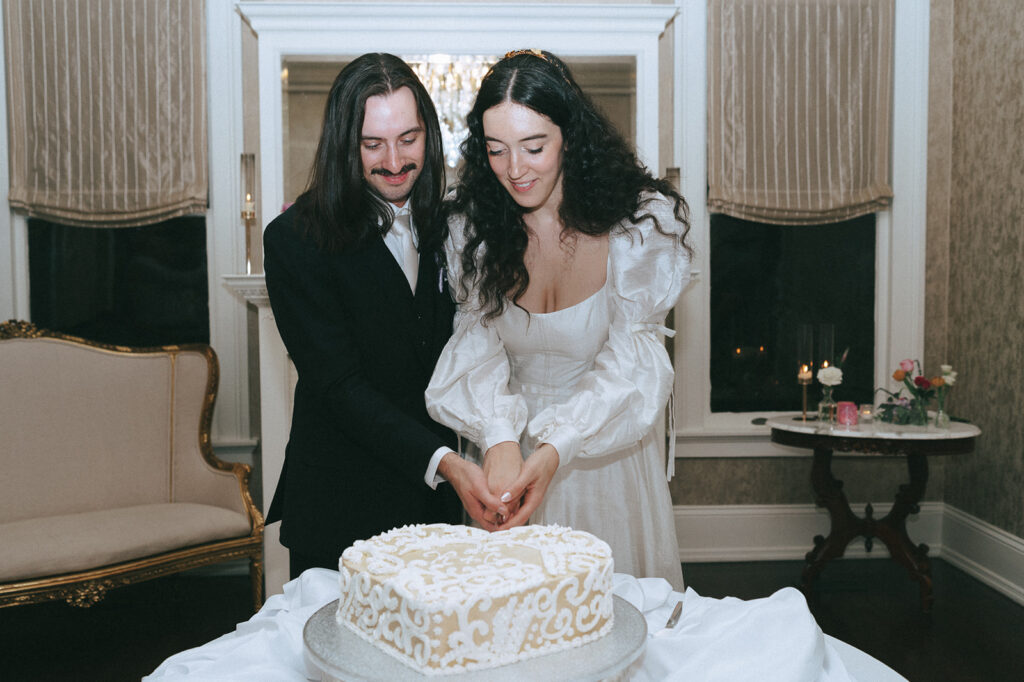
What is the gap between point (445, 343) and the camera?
1.63 metres

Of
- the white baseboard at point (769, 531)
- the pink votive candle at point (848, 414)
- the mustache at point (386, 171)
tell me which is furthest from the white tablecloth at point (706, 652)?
the white baseboard at point (769, 531)

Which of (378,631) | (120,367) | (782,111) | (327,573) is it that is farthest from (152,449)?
(782,111)

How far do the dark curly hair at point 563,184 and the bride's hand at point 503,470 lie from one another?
0.30 metres

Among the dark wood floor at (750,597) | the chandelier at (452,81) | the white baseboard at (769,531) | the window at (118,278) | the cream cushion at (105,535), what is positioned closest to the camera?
the cream cushion at (105,535)

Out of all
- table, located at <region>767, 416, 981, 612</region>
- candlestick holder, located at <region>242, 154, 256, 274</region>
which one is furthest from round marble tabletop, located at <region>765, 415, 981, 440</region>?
candlestick holder, located at <region>242, 154, 256, 274</region>

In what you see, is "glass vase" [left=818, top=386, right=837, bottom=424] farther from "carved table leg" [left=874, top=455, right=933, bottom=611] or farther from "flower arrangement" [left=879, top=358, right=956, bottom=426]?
"carved table leg" [left=874, top=455, right=933, bottom=611]

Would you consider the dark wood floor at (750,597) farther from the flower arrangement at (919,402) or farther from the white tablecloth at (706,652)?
the white tablecloth at (706,652)

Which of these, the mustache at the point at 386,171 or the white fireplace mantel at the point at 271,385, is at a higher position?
the mustache at the point at 386,171

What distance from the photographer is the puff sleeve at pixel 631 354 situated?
147 centimetres

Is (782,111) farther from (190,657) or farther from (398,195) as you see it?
(190,657)

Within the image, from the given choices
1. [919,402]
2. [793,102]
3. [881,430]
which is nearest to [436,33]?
[793,102]

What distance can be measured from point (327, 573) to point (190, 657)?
0.27m

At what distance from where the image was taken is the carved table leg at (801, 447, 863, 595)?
3.44 m

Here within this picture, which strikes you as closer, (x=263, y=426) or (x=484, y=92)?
(x=484, y=92)
